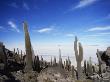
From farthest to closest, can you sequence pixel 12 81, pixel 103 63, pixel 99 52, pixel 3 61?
pixel 99 52 → pixel 103 63 → pixel 3 61 → pixel 12 81

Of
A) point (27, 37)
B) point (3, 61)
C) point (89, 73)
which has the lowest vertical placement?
point (89, 73)

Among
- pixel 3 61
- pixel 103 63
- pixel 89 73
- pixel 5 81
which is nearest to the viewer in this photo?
pixel 5 81

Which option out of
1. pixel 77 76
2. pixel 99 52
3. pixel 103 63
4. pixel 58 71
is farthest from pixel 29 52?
pixel 99 52

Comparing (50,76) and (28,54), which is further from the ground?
(28,54)

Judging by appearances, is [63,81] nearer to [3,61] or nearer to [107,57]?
[3,61]

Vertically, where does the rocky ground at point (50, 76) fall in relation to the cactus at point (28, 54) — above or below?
below

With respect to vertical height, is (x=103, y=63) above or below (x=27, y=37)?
below

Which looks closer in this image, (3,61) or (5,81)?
(5,81)

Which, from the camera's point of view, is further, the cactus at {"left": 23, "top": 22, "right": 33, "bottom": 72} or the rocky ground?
the cactus at {"left": 23, "top": 22, "right": 33, "bottom": 72}

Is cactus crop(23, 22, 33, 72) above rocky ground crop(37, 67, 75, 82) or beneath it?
above

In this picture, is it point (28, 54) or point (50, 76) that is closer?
point (50, 76)

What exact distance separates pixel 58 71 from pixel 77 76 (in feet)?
33.4

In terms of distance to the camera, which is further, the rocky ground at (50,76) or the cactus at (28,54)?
the cactus at (28,54)

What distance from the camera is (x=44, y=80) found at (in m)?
16.5
